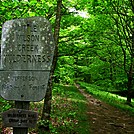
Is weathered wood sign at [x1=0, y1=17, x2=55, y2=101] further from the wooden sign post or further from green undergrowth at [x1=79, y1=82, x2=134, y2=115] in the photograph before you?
green undergrowth at [x1=79, y1=82, x2=134, y2=115]

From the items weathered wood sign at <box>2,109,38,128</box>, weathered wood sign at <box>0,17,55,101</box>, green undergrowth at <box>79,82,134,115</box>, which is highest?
weathered wood sign at <box>0,17,55,101</box>

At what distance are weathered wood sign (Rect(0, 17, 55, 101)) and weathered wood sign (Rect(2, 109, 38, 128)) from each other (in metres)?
0.26

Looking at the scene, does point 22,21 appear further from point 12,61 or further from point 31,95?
point 31,95

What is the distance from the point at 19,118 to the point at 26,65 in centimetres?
97

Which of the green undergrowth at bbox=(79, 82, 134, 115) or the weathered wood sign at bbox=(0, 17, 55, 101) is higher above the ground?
the weathered wood sign at bbox=(0, 17, 55, 101)

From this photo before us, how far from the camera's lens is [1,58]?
4527 mm

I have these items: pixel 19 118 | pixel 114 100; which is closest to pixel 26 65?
pixel 19 118

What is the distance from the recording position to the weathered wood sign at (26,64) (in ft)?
14.5

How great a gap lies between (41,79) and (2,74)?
0.71m

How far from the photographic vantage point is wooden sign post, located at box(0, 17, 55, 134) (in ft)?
14.5

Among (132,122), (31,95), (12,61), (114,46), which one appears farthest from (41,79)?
(114,46)

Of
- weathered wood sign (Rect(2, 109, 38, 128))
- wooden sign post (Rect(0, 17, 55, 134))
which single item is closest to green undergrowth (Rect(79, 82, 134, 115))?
weathered wood sign (Rect(2, 109, 38, 128))

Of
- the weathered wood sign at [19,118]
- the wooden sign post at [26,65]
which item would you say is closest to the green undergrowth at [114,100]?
the weathered wood sign at [19,118]

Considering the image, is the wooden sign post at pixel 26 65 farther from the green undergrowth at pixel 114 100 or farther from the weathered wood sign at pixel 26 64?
the green undergrowth at pixel 114 100
